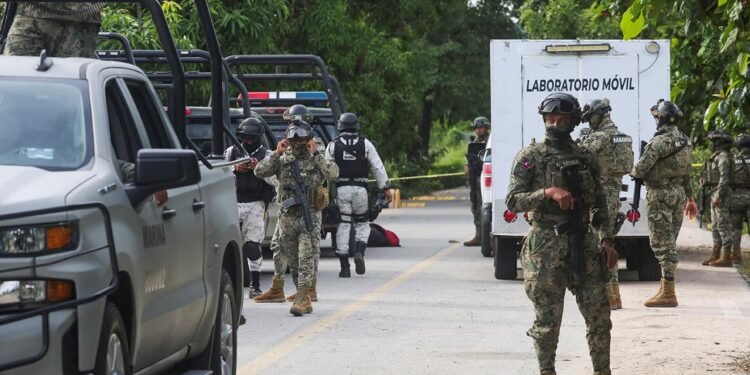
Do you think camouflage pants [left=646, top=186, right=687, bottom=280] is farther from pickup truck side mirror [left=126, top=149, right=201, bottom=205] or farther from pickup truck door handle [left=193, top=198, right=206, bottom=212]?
pickup truck side mirror [left=126, top=149, right=201, bottom=205]

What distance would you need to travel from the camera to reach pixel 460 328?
1348 centimetres

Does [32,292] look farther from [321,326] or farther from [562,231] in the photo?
[321,326]

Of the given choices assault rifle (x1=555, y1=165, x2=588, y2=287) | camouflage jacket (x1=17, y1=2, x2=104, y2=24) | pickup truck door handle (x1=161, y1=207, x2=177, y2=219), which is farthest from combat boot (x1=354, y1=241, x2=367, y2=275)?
pickup truck door handle (x1=161, y1=207, x2=177, y2=219)

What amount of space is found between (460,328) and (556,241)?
419cm

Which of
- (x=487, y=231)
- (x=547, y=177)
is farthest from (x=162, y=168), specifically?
(x=487, y=231)

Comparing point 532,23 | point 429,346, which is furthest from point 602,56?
point 532,23

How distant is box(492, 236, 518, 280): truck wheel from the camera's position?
18328 millimetres

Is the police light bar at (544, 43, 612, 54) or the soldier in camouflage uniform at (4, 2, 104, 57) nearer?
the soldier in camouflage uniform at (4, 2, 104, 57)

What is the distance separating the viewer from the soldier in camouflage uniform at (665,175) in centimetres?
1533

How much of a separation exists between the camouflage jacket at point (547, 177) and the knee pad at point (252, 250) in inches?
266

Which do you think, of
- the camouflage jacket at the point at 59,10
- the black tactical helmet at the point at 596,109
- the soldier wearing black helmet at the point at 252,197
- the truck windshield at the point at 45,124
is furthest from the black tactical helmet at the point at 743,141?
the truck windshield at the point at 45,124

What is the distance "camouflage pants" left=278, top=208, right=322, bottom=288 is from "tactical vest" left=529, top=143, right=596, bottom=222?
18.2 feet

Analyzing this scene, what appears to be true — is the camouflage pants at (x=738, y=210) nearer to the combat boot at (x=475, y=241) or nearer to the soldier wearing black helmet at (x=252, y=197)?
the combat boot at (x=475, y=241)

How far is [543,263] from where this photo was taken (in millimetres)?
9414
